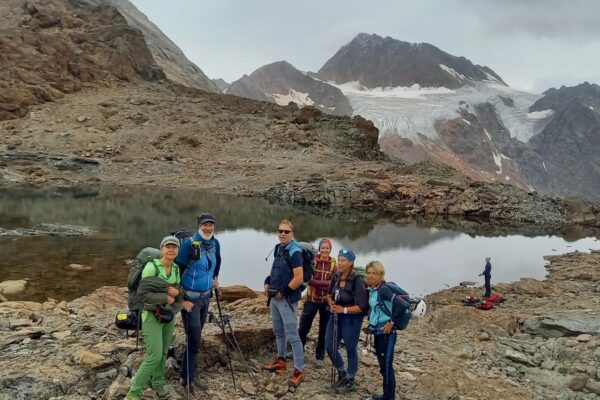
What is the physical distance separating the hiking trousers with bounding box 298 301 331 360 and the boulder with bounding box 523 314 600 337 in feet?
15.5

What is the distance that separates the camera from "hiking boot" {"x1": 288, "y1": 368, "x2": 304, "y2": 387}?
5971 millimetres

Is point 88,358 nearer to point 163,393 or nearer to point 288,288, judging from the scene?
point 163,393

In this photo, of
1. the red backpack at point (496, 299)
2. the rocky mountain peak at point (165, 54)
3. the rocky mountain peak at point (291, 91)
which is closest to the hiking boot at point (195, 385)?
the red backpack at point (496, 299)

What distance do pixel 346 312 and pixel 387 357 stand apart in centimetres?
69

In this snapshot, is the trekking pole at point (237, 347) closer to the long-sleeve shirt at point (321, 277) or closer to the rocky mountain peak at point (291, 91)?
the long-sleeve shirt at point (321, 277)

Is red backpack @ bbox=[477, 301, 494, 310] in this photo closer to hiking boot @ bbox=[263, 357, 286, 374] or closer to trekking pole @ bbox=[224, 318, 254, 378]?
hiking boot @ bbox=[263, 357, 286, 374]

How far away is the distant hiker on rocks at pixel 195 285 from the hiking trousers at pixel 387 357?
2056 mm

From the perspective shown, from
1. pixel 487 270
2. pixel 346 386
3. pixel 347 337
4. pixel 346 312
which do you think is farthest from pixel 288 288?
pixel 487 270

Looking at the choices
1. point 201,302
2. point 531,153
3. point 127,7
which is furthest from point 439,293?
point 531,153

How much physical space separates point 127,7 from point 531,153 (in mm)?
135172

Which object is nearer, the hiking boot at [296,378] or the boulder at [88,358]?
the boulder at [88,358]

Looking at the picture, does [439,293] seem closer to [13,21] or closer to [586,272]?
[586,272]

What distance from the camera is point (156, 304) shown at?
4848 millimetres

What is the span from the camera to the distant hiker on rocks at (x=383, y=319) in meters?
5.45
